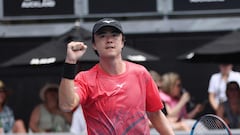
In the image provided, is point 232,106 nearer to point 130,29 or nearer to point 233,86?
point 233,86

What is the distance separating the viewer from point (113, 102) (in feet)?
13.9

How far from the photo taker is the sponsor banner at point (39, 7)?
10750 millimetres

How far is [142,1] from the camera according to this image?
10.8 meters

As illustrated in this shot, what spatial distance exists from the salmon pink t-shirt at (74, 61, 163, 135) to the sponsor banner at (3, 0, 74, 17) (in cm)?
653

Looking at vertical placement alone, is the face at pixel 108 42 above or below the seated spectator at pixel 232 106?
above

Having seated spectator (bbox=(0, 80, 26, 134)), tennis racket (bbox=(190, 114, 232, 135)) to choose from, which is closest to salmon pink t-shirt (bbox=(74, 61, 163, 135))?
tennis racket (bbox=(190, 114, 232, 135))

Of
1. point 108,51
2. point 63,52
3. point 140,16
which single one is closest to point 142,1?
point 140,16

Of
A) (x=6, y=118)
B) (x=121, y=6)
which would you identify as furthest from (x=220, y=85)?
(x=6, y=118)

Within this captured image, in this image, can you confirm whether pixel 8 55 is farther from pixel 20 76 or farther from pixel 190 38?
pixel 190 38

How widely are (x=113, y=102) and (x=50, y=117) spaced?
210 inches

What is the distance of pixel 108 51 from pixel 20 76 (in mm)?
8019

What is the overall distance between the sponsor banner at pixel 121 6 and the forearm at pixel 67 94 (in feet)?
22.1

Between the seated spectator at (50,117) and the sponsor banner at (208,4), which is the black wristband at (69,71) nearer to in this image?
the seated spectator at (50,117)

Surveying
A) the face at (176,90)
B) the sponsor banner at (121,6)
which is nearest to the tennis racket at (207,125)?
the face at (176,90)
